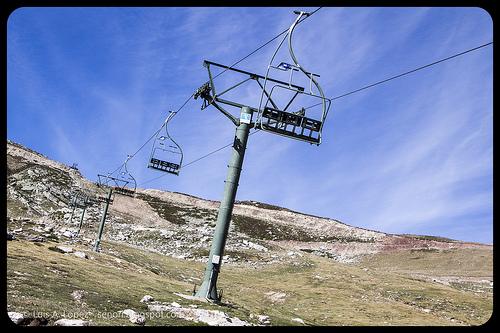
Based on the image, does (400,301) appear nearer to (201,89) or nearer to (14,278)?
(201,89)

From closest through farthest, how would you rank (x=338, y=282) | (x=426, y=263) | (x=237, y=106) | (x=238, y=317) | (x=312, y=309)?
1. (x=238, y=317)
2. (x=237, y=106)
3. (x=312, y=309)
4. (x=338, y=282)
5. (x=426, y=263)

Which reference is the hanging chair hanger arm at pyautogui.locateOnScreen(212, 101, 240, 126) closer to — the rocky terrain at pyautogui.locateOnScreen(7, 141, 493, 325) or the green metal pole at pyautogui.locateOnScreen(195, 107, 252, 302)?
the green metal pole at pyautogui.locateOnScreen(195, 107, 252, 302)

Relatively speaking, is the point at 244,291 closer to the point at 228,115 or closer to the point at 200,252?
the point at 228,115

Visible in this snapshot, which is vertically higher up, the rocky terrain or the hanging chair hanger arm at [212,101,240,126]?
the hanging chair hanger arm at [212,101,240,126]

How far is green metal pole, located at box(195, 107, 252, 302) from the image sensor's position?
18.0 m

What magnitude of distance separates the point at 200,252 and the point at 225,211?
42168mm

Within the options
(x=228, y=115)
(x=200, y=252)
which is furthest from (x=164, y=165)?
(x=200, y=252)

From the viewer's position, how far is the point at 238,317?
15367mm

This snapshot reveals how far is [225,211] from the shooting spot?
1812cm

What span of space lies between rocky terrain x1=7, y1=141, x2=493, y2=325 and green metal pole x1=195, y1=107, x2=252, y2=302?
1.52 metres

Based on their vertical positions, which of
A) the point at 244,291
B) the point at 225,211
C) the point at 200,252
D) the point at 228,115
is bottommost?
the point at 244,291

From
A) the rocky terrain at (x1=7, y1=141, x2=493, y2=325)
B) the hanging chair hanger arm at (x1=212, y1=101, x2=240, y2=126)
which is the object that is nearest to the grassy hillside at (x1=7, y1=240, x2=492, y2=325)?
the rocky terrain at (x1=7, y1=141, x2=493, y2=325)

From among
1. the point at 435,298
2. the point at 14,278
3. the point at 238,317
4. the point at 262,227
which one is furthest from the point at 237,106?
the point at 262,227

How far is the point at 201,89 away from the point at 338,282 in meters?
30.2
